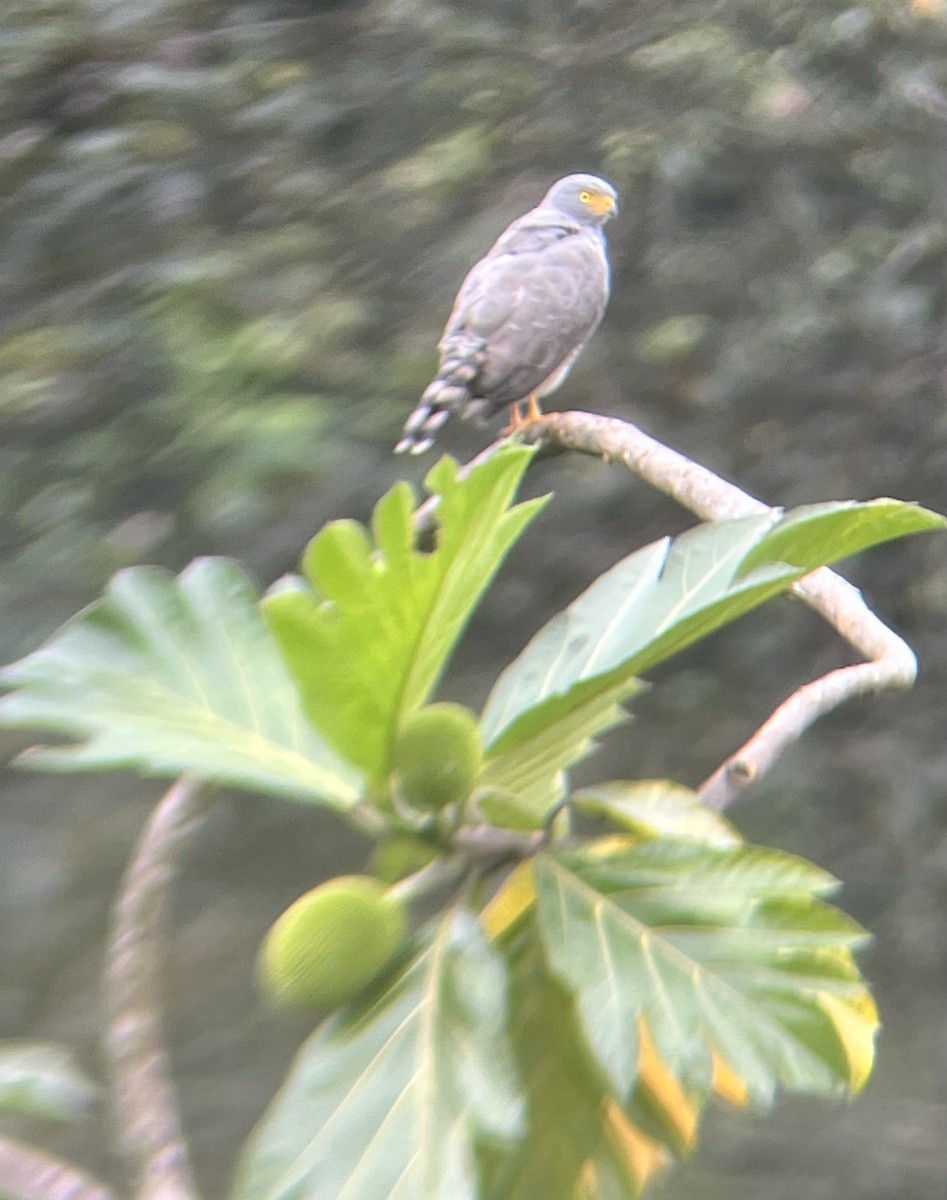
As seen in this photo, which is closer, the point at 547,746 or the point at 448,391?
the point at 547,746

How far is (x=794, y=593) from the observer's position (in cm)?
72

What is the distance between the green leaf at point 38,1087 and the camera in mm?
495

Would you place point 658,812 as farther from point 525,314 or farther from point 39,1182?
point 525,314

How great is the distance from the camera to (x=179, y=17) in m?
1.70

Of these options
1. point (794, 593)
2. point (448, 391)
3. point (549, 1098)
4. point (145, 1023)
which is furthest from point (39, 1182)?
point (448, 391)

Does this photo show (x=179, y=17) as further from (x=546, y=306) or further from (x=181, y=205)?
(x=546, y=306)

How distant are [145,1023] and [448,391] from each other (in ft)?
3.79

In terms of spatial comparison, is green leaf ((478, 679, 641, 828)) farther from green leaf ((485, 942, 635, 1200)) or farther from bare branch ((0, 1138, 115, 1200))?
bare branch ((0, 1138, 115, 1200))

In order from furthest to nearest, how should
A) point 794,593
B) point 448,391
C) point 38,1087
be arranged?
point 448,391 → point 794,593 → point 38,1087

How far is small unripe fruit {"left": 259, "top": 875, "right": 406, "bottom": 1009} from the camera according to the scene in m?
0.40

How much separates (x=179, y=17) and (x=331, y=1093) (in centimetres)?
161

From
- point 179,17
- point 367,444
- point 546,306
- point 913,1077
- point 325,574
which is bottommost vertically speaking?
point 913,1077

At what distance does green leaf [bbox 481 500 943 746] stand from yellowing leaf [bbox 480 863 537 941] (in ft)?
0.17

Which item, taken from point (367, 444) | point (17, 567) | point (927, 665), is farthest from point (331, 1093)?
point (927, 665)
